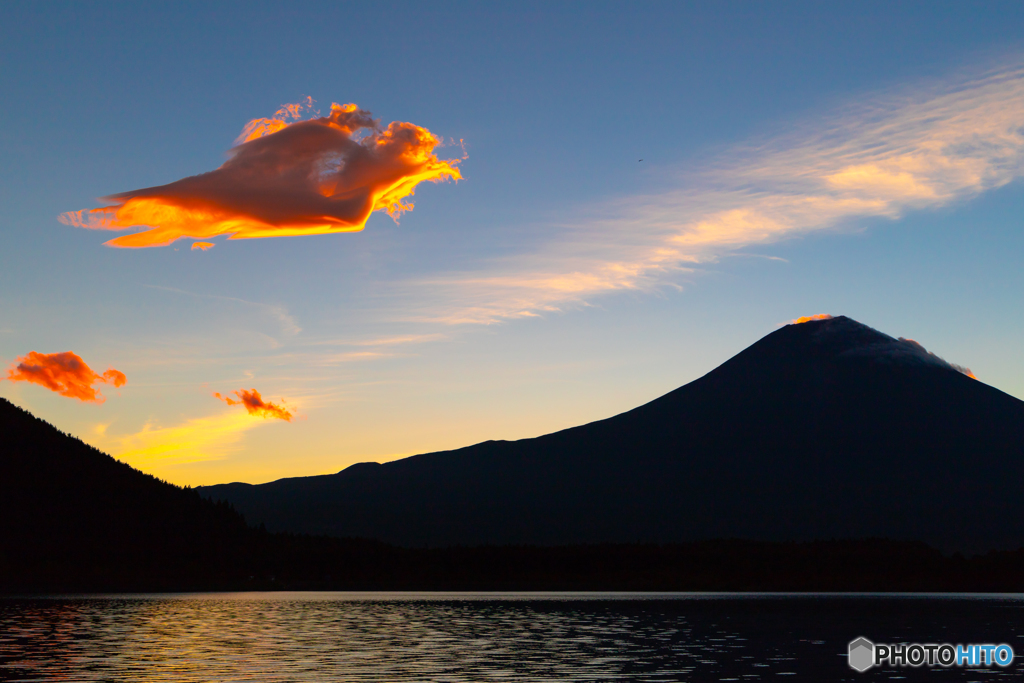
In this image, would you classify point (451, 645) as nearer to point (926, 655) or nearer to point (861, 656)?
point (861, 656)

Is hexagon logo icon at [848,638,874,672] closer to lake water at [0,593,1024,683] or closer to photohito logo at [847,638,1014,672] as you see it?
Result: photohito logo at [847,638,1014,672]

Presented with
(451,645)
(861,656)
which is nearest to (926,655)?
(861,656)

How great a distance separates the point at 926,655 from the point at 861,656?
782 cm

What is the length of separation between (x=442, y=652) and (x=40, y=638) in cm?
2599

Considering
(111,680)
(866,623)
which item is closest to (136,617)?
(111,680)

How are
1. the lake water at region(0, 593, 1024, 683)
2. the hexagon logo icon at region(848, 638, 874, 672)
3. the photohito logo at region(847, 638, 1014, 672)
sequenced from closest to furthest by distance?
1. the lake water at region(0, 593, 1024, 683)
2. the hexagon logo icon at region(848, 638, 874, 672)
3. the photohito logo at region(847, 638, 1014, 672)

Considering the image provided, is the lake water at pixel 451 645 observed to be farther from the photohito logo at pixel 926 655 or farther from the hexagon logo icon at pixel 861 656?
the photohito logo at pixel 926 655

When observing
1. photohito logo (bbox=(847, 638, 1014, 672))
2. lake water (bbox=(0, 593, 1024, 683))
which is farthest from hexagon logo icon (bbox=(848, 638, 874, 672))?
lake water (bbox=(0, 593, 1024, 683))

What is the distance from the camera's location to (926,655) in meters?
61.7

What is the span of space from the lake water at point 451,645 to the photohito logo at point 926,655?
4.41 ft

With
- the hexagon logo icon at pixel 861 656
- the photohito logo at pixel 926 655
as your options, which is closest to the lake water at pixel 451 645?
the hexagon logo icon at pixel 861 656

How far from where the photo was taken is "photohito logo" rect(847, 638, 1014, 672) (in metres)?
56.6

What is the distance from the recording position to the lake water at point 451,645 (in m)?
Result: 47.9

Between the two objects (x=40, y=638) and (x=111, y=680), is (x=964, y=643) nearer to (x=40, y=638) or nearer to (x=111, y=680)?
(x=111, y=680)
